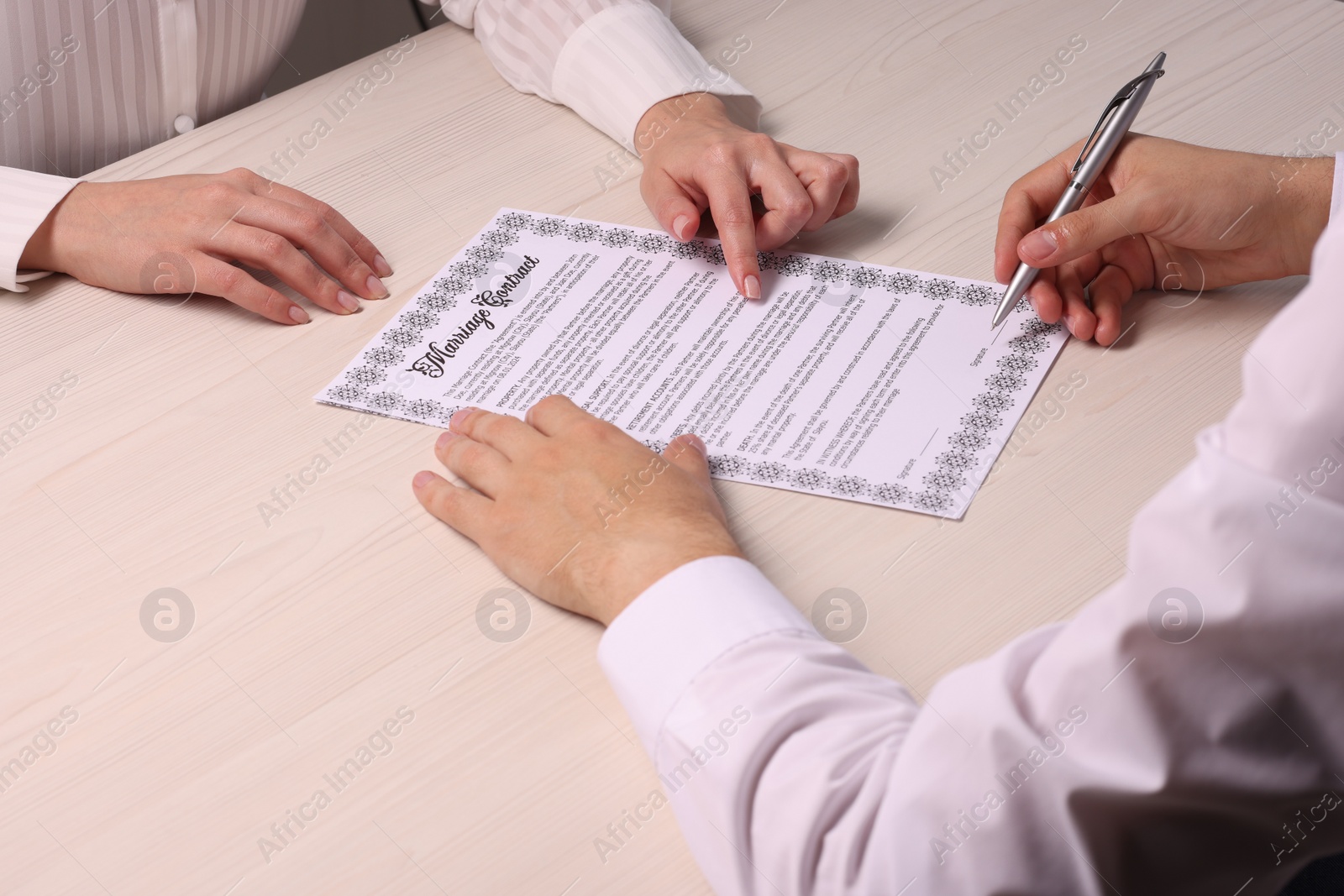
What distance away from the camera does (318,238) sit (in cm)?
90

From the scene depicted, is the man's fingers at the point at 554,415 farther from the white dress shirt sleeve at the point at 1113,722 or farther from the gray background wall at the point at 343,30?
the gray background wall at the point at 343,30

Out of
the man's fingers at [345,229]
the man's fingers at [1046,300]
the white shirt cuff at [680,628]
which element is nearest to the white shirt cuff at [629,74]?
the man's fingers at [345,229]

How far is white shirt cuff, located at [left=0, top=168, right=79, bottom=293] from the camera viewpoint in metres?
0.90

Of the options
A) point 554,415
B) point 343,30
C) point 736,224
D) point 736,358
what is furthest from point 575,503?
point 343,30

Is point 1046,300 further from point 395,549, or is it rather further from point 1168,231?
point 395,549

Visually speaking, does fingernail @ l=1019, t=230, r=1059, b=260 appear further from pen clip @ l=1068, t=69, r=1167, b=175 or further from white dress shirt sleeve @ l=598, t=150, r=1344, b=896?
white dress shirt sleeve @ l=598, t=150, r=1344, b=896

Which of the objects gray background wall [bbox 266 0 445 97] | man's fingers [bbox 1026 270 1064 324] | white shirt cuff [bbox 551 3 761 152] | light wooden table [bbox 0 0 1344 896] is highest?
white shirt cuff [bbox 551 3 761 152]

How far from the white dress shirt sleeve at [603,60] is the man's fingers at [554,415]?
0.41 metres

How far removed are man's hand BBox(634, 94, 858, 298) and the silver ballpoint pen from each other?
0.18 m

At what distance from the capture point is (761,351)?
0.81 metres

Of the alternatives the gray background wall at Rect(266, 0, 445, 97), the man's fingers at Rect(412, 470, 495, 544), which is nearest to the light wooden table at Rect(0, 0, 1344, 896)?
the man's fingers at Rect(412, 470, 495, 544)

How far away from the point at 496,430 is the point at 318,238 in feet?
0.95

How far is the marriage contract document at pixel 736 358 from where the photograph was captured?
731 mm

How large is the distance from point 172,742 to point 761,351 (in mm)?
484
